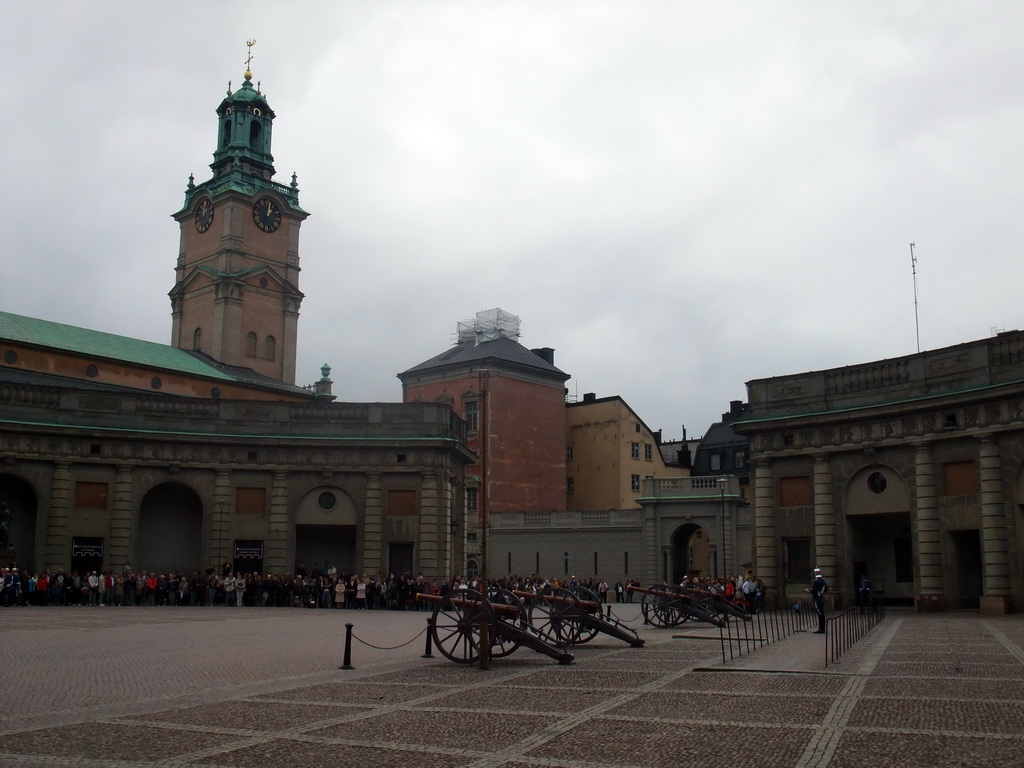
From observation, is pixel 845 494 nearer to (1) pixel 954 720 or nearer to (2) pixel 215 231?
(1) pixel 954 720

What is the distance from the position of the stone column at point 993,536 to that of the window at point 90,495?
31.3 meters

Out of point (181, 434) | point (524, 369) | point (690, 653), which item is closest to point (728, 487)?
point (524, 369)

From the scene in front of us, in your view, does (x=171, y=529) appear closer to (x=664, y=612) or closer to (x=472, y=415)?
(x=664, y=612)

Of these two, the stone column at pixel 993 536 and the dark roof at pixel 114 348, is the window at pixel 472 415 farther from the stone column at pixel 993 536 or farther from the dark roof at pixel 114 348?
the stone column at pixel 993 536

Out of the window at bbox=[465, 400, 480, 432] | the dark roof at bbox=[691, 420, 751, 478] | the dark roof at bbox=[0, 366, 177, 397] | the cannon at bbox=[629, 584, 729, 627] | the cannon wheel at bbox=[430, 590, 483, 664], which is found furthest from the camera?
the dark roof at bbox=[691, 420, 751, 478]

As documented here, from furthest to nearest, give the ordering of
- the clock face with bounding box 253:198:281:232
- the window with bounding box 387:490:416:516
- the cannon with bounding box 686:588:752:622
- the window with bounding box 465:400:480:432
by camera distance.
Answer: the clock face with bounding box 253:198:281:232
the window with bounding box 465:400:480:432
the window with bounding box 387:490:416:516
the cannon with bounding box 686:588:752:622

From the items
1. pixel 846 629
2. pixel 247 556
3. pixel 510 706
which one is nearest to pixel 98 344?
pixel 247 556

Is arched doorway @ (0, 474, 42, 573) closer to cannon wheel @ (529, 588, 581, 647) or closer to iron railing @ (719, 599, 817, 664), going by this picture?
cannon wheel @ (529, 588, 581, 647)

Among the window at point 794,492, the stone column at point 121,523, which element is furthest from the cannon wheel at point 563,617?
the stone column at point 121,523

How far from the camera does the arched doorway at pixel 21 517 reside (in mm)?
39500

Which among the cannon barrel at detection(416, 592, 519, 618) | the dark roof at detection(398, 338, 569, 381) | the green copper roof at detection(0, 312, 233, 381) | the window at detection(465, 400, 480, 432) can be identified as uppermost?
the dark roof at detection(398, 338, 569, 381)

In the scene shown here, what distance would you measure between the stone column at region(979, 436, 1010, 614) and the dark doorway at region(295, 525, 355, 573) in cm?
2404

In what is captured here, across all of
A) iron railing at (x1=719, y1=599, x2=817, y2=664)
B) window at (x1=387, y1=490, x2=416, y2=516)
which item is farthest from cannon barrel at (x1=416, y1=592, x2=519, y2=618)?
window at (x1=387, y1=490, x2=416, y2=516)

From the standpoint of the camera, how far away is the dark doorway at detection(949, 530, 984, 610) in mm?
33375
